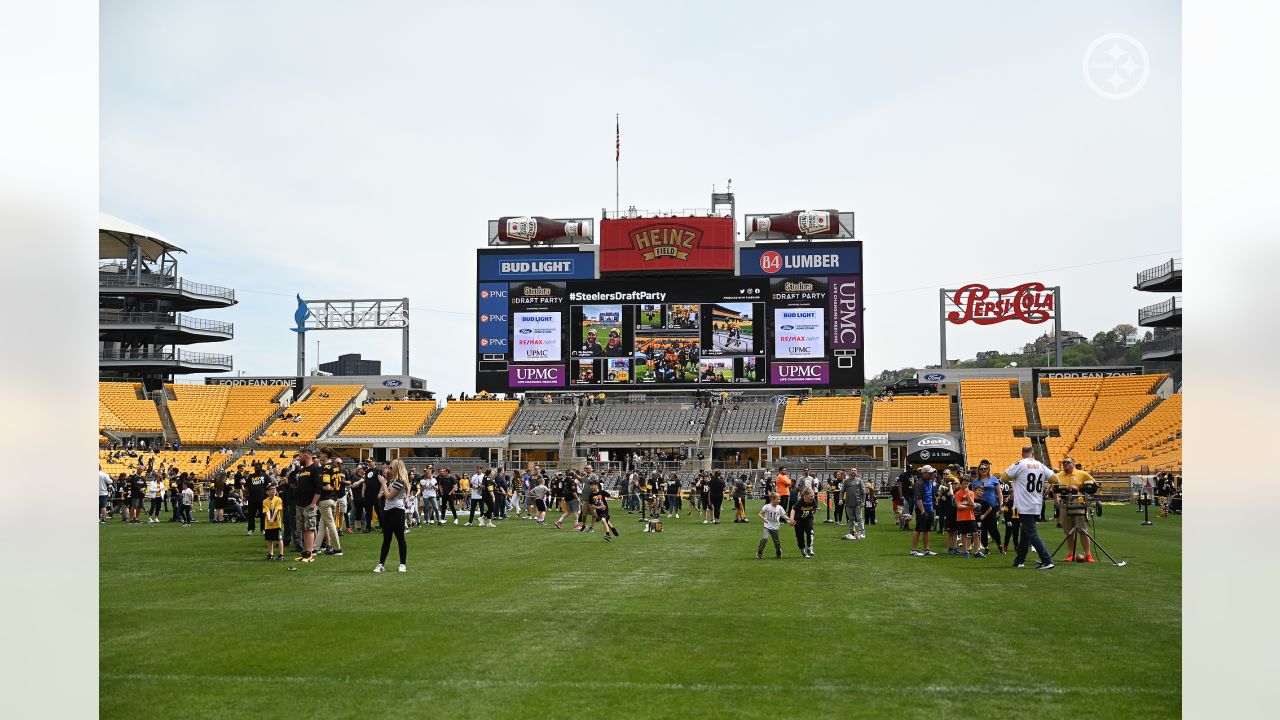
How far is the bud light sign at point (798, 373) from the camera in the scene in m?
49.8

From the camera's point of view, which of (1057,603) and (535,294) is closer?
(1057,603)

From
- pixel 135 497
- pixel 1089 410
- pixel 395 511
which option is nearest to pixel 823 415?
pixel 1089 410

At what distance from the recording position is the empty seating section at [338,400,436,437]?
59000 millimetres

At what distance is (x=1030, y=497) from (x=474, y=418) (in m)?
47.6

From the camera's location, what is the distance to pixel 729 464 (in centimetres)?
5428

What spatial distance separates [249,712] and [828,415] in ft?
172

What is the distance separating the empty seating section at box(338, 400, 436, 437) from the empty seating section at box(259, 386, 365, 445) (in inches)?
50.1

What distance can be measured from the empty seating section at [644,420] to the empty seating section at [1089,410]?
17963 mm

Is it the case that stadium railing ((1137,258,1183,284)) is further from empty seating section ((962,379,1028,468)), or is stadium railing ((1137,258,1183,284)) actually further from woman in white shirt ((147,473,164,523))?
woman in white shirt ((147,473,164,523))

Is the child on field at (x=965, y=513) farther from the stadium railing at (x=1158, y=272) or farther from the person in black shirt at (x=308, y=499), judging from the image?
the stadium railing at (x=1158, y=272)

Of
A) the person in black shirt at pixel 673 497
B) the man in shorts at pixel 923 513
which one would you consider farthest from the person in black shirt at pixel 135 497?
the man in shorts at pixel 923 513
